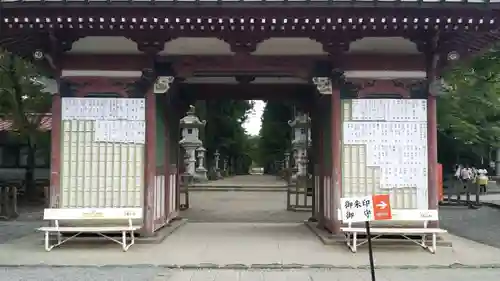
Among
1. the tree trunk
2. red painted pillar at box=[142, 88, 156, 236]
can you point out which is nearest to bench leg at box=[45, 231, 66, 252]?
red painted pillar at box=[142, 88, 156, 236]

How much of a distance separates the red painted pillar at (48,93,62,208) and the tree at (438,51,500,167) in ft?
34.6

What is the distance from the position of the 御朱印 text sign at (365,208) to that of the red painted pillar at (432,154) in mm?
4333

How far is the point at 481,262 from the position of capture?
9.41 metres

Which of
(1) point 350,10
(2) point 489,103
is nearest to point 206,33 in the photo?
(1) point 350,10

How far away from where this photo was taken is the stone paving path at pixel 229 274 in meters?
8.07

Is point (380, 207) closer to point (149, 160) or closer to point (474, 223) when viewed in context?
point (149, 160)

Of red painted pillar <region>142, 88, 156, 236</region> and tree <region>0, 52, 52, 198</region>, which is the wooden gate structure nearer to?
red painted pillar <region>142, 88, 156, 236</region>

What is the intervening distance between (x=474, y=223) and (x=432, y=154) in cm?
701

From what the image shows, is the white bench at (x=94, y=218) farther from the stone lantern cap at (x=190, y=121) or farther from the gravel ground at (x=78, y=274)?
the stone lantern cap at (x=190, y=121)

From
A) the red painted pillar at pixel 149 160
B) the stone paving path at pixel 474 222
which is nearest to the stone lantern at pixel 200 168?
the stone paving path at pixel 474 222

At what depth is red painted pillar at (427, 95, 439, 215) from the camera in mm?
10859

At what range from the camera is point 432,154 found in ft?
35.8

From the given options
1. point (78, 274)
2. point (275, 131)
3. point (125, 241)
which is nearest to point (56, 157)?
point (125, 241)

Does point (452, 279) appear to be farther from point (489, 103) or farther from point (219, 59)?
point (489, 103)
